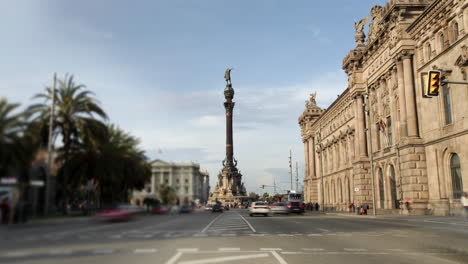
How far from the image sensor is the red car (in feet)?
18.2

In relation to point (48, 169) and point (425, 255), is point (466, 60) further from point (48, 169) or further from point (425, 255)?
point (48, 169)

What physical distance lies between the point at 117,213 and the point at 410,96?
4381 cm

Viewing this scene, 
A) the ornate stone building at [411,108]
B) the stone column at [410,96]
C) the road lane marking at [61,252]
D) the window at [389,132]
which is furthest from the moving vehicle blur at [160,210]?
the window at [389,132]

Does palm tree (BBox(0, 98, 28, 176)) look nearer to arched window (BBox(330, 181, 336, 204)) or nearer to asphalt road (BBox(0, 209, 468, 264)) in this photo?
asphalt road (BBox(0, 209, 468, 264))

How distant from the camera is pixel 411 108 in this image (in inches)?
1706

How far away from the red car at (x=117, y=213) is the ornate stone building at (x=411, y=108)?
35540 millimetres

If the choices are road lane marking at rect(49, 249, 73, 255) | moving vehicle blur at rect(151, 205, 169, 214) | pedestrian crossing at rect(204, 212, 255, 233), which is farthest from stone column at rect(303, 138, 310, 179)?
road lane marking at rect(49, 249, 73, 255)

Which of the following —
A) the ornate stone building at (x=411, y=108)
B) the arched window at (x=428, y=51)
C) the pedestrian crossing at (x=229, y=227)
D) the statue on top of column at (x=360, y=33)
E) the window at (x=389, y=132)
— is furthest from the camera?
the statue on top of column at (x=360, y=33)

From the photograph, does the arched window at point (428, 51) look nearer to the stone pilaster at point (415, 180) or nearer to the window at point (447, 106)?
the window at point (447, 106)

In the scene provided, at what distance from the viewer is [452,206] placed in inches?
1451

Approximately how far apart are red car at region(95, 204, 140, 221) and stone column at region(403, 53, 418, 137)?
42201mm

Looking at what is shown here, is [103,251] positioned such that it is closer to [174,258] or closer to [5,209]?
[5,209]

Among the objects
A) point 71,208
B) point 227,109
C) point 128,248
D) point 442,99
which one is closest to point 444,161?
point 442,99

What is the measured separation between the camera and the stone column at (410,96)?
42812 mm
